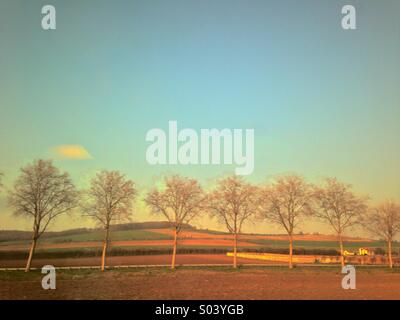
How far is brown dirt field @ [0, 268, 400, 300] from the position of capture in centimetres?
2003

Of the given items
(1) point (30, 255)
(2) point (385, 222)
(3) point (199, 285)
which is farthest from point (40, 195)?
(2) point (385, 222)

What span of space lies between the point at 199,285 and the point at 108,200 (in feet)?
38.2

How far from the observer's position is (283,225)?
1293 inches

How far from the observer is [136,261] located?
1324 inches

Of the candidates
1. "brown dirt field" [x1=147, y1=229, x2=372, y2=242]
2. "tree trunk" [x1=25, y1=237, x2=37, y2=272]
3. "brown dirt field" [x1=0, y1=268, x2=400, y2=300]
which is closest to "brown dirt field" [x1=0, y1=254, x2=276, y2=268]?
"tree trunk" [x1=25, y1=237, x2=37, y2=272]

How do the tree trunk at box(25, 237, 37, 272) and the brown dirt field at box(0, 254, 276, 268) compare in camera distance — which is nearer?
the tree trunk at box(25, 237, 37, 272)

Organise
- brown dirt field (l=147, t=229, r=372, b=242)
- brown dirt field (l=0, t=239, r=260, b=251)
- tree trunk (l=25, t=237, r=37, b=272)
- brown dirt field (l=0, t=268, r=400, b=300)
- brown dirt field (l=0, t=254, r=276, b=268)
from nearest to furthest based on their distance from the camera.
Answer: brown dirt field (l=0, t=268, r=400, b=300)
tree trunk (l=25, t=237, r=37, b=272)
brown dirt field (l=0, t=254, r=276, b=268)
brown dirt field (l=0, t=239, r=260, b=251)
brown dirt field (l=147, t=229, r=372, b=242)

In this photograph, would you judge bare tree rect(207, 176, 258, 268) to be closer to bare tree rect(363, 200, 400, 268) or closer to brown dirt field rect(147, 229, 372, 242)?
brown dirt field rect(147, 229, 372, 242)

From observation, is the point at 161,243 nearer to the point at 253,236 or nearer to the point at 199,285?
the point at 253,236

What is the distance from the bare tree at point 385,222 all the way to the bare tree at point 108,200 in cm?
2077

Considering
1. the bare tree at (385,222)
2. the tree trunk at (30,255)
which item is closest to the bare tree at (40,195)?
the tree trunk at (30,255)

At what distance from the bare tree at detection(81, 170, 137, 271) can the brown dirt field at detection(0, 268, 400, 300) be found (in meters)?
5.06

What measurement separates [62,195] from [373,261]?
27023mm
